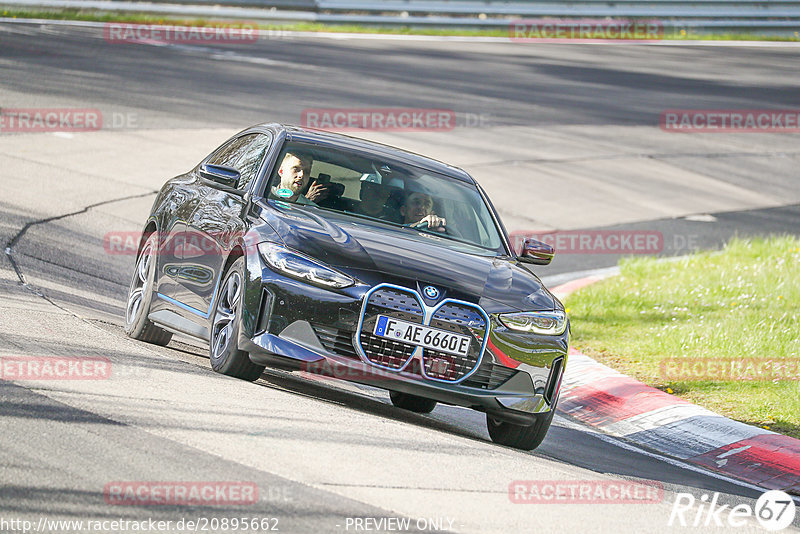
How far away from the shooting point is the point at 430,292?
6809 mm

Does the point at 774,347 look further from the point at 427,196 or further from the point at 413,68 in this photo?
the point at 413,68

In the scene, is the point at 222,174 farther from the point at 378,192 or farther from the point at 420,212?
the point at 420,212

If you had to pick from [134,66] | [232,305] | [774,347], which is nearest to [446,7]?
[134,66]

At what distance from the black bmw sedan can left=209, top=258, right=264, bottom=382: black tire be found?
0.04ft

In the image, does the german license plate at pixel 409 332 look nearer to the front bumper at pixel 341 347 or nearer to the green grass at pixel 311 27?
the front bumper at pixel 341 347

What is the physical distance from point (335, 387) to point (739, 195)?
13885 mm

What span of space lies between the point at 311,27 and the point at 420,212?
24.5 m

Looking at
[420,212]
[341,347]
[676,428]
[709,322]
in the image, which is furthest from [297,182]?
[709,322]

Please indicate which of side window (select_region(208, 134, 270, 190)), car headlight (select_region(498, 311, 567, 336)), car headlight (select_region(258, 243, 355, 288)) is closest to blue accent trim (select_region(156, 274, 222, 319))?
car headlight (select_region(258, 243, 355, 288))

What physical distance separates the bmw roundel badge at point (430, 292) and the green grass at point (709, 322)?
3.05 metres

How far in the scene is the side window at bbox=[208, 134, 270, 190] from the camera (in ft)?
27.1

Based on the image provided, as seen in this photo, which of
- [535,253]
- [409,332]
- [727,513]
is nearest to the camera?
[727,513]

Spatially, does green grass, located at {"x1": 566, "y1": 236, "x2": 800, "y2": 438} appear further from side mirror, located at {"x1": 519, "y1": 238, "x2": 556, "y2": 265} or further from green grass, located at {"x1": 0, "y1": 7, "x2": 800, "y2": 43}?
green grass, located at {"x1": 0, "y1": 7, "x2": 800, "y2": 43}

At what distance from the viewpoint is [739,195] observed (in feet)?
68.7
